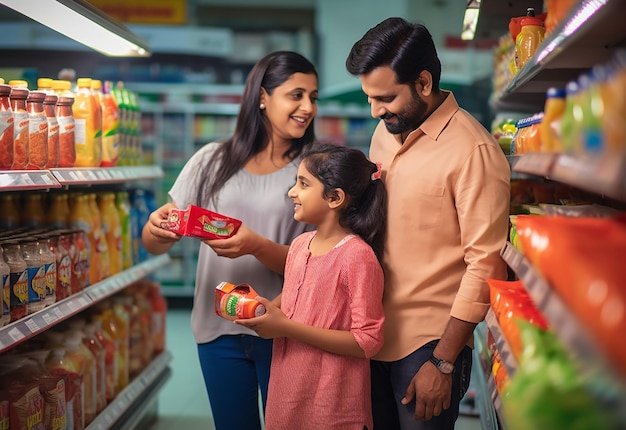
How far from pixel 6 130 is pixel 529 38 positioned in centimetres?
187

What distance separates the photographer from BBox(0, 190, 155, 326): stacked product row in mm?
2725

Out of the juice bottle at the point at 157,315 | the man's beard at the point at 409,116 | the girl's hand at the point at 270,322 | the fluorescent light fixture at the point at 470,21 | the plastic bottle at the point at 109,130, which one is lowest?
the juice bottle at the point at 157,315

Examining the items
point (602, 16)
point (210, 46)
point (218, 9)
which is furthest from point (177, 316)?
point (602, 16)

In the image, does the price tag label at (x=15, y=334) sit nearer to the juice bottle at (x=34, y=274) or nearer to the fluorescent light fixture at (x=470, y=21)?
the juice bottle at (x=34, y=274)

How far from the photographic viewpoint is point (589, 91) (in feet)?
4.59

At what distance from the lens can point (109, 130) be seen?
3.79m

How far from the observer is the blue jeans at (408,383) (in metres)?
2.46

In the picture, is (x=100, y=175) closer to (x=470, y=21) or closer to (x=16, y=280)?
(x=16, y=280)

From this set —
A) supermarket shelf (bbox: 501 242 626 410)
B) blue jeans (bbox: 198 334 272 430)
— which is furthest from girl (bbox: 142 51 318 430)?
supermarket shelf (bbox: 501 242 626 410)

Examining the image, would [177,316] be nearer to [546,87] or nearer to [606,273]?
[546,87]

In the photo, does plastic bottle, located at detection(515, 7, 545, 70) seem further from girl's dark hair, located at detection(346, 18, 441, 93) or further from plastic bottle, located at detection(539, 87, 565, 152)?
plastic bottle, located at detection(539, 87, 565, 152)

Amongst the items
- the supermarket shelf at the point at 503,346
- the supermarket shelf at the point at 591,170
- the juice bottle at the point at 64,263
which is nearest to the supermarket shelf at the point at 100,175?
the juice bottle at the point at 64,263

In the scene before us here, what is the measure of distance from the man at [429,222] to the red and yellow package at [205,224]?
599mm

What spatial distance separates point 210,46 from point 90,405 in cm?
731
